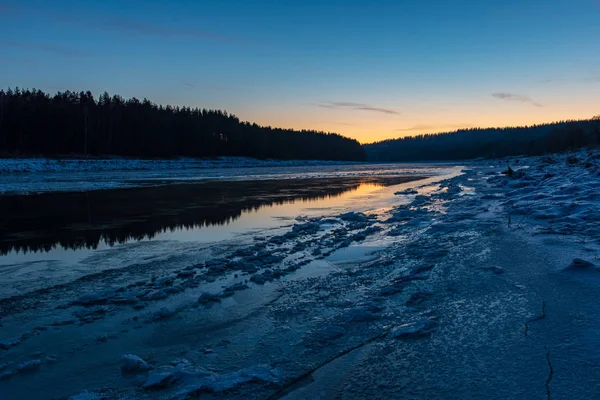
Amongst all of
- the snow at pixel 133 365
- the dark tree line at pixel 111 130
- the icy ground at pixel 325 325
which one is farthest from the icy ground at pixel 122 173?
the snow at pixel 133 365

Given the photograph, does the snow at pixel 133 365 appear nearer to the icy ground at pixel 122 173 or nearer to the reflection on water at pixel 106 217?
the reflection on water at pixel 106 217

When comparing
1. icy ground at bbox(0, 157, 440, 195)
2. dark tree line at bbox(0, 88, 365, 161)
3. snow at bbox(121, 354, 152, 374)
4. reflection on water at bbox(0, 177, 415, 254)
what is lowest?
snow at bbox(121, 354, 152, 374)

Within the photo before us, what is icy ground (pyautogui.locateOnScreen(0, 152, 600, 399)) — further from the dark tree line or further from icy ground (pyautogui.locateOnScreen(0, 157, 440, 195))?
the dark tree line

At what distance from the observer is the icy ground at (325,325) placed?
2.89 meters

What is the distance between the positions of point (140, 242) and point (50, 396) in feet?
18.5

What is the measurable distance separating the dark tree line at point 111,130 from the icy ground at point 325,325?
60930mm

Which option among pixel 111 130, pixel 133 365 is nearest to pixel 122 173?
pixel 111 130

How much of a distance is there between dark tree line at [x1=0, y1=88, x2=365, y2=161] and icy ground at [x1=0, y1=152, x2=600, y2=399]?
6093cm

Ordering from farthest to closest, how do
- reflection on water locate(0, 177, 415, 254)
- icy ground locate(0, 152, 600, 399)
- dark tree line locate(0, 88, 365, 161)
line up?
1. dark tree line locate(0, 88, 365, 161)
2. reflection on water locate(0, 177, 415, 254)
3. icy ground locate(0, 152, 600, 399)

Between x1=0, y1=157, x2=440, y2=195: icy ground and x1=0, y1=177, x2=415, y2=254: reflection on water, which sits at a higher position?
x1=0, y1=157, x2=440, y2=195: icy ground

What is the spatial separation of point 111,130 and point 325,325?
7492 centimetres

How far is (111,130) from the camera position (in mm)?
69250

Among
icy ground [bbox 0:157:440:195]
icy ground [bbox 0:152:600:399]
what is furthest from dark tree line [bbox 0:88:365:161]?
icy ground [bbox 0:152:600:399]

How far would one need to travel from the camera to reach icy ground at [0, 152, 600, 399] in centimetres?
289
